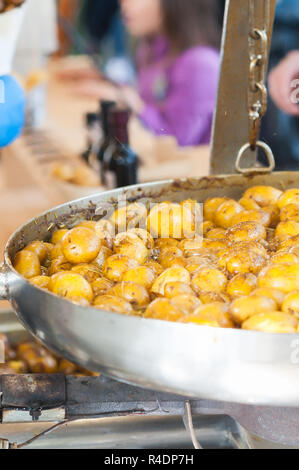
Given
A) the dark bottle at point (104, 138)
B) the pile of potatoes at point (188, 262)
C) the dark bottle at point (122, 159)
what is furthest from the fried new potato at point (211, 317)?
the dark bottle at point (104, 138)

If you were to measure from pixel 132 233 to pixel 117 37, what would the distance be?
16.1ft

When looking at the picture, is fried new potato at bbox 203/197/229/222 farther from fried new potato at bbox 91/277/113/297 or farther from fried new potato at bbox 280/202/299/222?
fried new potato at bbox 91/277/113/297

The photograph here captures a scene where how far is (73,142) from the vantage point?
3746 mm

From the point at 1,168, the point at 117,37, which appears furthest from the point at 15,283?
the point at 117,37

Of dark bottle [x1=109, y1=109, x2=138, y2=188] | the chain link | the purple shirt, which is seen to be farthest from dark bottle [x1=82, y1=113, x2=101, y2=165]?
the chain link

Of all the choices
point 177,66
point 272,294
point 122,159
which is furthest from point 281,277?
point 177,66

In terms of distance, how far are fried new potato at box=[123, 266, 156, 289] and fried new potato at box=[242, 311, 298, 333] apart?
260 mm

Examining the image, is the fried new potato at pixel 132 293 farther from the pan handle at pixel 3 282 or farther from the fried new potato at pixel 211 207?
the fried new potato at pixel 211 207

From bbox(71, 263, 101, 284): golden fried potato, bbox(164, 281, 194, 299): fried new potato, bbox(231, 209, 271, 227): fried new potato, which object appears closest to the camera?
bbox(164, 281, 194, 299): fried new potato

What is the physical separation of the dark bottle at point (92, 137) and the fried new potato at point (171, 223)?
1.71 meters

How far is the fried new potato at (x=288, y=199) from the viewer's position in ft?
4.48

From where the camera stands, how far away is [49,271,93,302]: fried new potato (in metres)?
1.04
